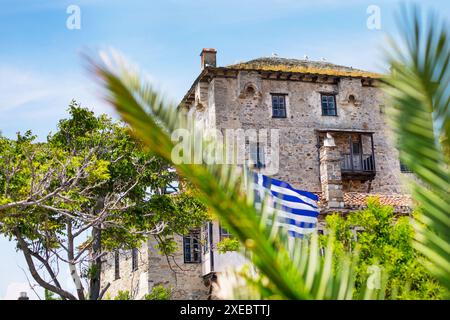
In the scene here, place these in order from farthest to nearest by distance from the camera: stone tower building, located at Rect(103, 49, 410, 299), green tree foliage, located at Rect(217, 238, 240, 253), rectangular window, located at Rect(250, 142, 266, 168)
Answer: rectangular window, located at Rect(250, 142, 266, 168)
stone tower building, located at Rect(103, 49, 410, 299)
green tree foliage, located at Rect(217, 238, 240, 253)

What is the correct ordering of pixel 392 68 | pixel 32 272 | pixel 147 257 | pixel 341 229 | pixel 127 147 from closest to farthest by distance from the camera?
pixel 392 68
pixel 341 229
pixel 32 272
pixel 127 147
pixel 147 257

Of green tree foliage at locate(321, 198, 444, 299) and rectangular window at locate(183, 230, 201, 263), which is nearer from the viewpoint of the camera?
green tree foliage at locate(321, 198, 444, 299)

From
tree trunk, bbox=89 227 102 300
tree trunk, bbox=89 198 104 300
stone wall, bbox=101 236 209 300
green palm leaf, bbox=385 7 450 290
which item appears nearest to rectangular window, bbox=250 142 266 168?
stone wall, bbox=101 236 209 300

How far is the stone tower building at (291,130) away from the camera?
31.8 metres

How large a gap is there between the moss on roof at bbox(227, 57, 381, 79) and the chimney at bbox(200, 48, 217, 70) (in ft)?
2.67

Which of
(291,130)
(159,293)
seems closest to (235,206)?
(159,293)

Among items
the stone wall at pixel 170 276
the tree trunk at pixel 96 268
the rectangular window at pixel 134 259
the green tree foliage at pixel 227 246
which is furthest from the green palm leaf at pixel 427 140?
the rectangular window at pixel 134 259

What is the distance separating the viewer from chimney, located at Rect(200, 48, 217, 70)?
3356 cm

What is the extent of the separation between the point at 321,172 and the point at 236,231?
30.0 meters

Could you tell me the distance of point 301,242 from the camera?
316cm

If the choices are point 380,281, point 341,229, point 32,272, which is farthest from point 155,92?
point 32,272

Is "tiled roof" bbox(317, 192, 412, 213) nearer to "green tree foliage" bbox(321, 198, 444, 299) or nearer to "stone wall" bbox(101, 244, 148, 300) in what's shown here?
"green tree foliage" bbox(321, 198, 444, 299)
